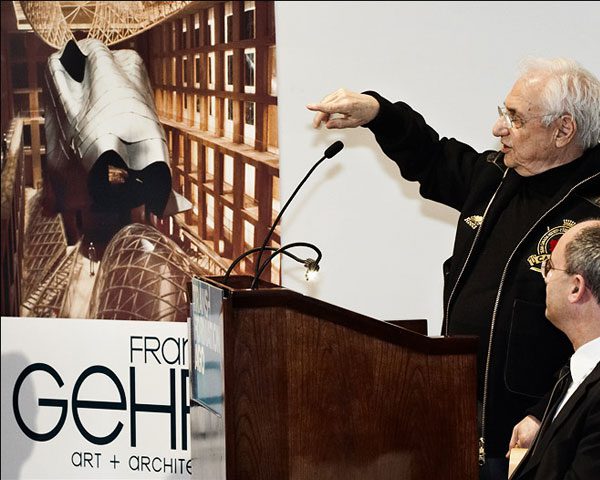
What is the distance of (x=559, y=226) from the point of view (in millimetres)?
2588

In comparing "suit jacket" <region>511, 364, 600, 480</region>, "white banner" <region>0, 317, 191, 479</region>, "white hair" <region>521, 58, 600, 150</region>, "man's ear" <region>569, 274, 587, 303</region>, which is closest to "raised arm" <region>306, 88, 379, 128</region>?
"white hair" <region>521, 58, 600, 150</region>

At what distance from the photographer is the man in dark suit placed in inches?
78.6

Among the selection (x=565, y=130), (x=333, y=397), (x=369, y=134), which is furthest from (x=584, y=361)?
(x=369, y=134)

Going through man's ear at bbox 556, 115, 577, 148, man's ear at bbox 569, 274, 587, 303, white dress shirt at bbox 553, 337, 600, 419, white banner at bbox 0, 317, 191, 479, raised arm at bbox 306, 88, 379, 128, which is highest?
raised arm at bbox 306, 88, 379, 128

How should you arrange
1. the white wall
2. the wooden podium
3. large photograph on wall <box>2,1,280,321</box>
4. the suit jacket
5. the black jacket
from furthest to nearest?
large photograph on wall <box>2,1,280,321</box> < the white wall < the black jacket < the wooden podium < the suit jacket

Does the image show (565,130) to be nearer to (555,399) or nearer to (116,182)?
(555,399)

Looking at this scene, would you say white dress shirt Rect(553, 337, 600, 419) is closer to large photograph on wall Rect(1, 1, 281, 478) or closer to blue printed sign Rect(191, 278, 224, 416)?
A: blue printed sign Rect(191, 278, 224, 416)

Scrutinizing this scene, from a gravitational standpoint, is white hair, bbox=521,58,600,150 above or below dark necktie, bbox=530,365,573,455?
above

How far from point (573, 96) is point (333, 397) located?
113 centimetres

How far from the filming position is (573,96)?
2658 mm

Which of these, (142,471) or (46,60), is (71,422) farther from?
(46,60)

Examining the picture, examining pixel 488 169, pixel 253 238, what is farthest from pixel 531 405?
pixel 253 238

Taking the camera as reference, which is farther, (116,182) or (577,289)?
(116,182)

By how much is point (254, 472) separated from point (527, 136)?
1218 mm
